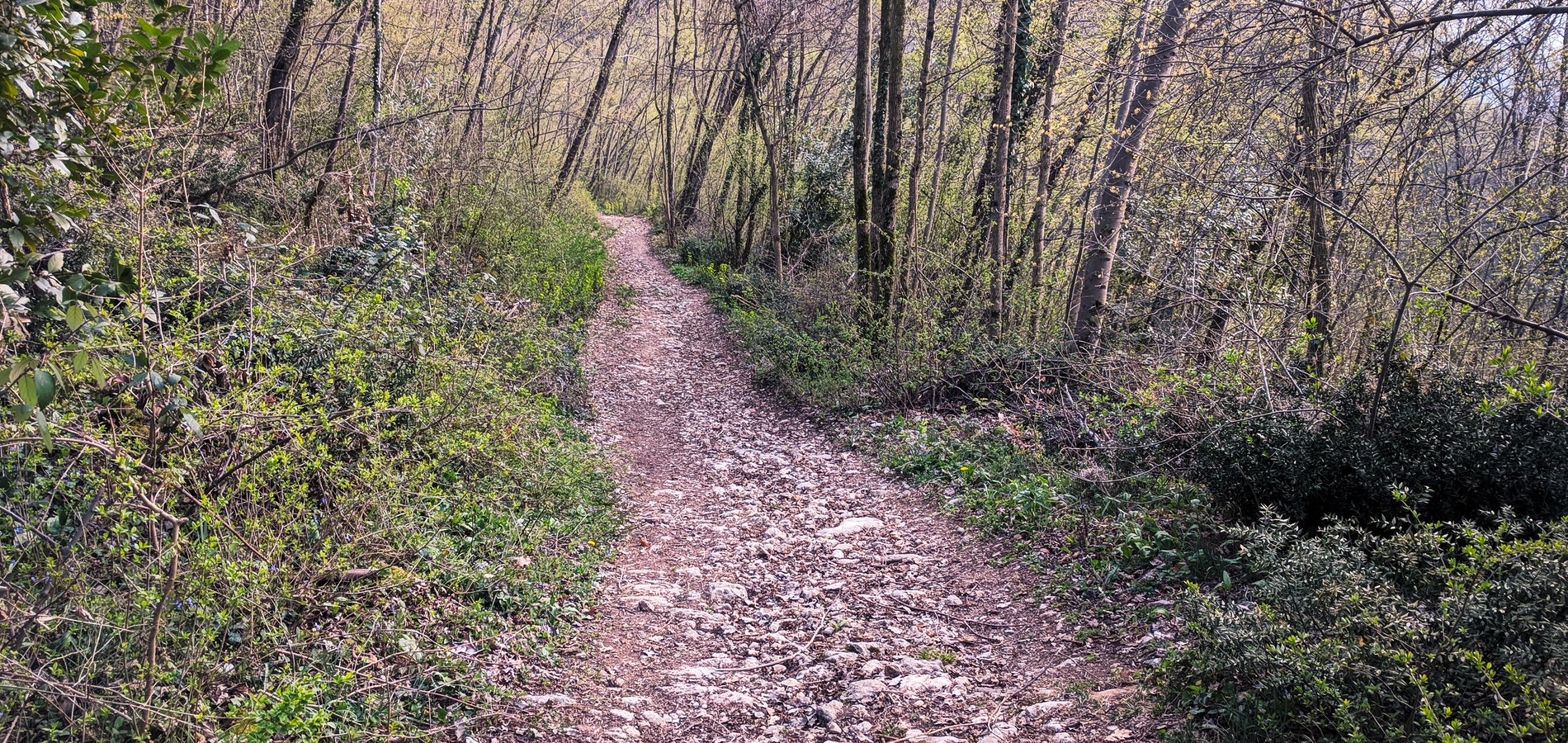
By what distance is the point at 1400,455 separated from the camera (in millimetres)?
3926

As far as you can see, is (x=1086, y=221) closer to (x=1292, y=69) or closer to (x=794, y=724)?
(x=1292, y=69)

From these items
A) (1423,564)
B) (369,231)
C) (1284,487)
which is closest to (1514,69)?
(1284,487)

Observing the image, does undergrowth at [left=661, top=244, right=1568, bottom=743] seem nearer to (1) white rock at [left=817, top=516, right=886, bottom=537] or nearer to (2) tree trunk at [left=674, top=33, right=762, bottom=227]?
(1) white rock at [left=817, top=516, right=886, bottom=537]

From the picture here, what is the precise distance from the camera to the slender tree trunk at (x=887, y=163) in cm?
981

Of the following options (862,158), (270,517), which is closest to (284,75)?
(862,158)

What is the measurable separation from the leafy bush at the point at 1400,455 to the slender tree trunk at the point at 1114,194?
9.63 ft

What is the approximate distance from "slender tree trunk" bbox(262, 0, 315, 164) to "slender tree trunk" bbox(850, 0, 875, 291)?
6.57 metres

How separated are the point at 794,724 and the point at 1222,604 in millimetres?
2197

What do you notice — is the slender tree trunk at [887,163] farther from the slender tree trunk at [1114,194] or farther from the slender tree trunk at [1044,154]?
the slender tree trunk at [1114,194]

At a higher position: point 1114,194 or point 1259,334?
point 1114,194

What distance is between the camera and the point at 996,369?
27.5ft

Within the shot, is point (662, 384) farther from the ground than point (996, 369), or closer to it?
closer to it

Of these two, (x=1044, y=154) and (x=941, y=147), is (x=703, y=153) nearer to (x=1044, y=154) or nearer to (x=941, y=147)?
(x=941, y=147)

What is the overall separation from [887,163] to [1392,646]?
8.14m
